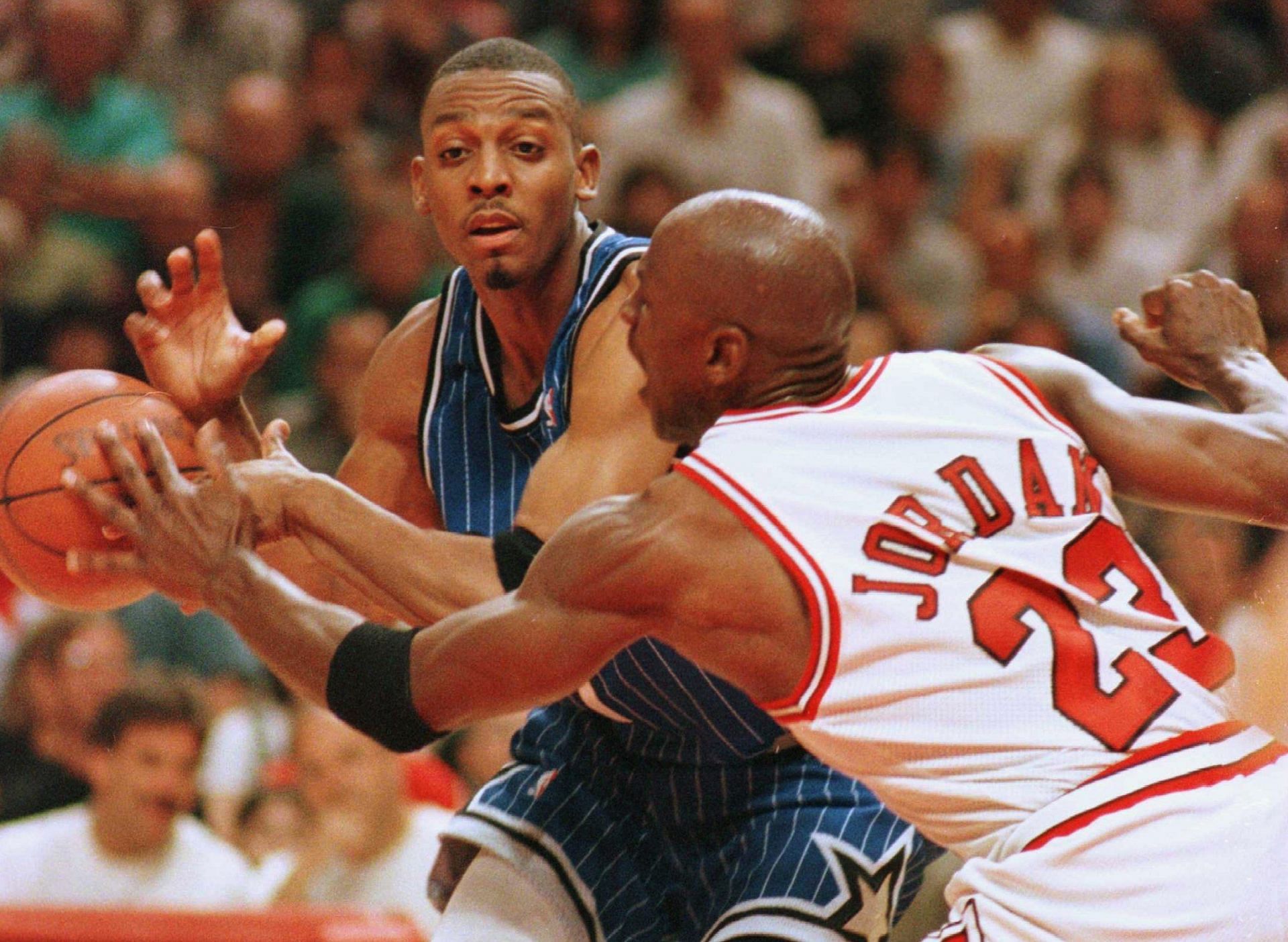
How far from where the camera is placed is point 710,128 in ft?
26.2

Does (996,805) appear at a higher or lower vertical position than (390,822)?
higher

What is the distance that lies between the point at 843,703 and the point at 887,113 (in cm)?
606

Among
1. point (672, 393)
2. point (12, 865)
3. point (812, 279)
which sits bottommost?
point (12, 865)

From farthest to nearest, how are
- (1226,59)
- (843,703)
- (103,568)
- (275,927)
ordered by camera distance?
1. (1226,59)
2. (275,927)
3. (103,568)
4. (843,703)

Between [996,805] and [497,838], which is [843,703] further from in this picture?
[497,838]

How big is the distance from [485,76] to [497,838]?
4.62 ft

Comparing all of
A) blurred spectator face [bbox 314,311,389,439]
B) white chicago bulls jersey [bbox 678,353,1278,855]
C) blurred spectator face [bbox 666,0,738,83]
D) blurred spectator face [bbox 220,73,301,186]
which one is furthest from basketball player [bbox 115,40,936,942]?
blurred spectator face [bbox 666,0,738,83]

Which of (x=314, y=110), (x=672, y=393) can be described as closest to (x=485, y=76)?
(x=672, y=393)

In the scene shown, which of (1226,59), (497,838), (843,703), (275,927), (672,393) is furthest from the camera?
(1226,59)

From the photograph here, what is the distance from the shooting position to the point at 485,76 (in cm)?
352

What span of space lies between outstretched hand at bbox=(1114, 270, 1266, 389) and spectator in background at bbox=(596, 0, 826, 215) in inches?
178

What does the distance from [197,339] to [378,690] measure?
1.07m

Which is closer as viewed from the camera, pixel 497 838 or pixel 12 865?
pixel 497 838

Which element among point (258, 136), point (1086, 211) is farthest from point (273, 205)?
point (1086, 211)
